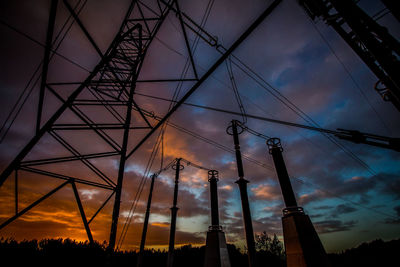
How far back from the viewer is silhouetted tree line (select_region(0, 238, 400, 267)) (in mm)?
6082

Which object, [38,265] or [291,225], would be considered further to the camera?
[291,225]

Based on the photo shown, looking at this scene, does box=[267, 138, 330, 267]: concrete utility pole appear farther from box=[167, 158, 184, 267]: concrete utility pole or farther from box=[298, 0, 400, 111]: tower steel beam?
box=[167, 158, 184, 267]: concrete utility pole

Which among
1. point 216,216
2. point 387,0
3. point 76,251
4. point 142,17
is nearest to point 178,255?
point 216,216

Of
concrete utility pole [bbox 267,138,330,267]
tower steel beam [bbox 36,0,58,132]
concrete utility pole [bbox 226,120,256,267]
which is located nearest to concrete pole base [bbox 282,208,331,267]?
concrete utility pole [bbox 267,138,330,267]

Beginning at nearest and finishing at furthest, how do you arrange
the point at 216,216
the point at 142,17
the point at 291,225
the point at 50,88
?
1. the point at 50,88
2. the point at 291,225
3. the point at 142,17
4. the point at 216,216

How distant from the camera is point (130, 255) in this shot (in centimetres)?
2288

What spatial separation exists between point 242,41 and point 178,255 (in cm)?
3230

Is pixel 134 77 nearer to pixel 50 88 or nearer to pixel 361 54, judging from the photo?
pixel 50 88

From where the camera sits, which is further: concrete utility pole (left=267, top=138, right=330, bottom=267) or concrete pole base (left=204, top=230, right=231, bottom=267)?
concrete pole base (left=204, top=230, right=231, bottom=267)

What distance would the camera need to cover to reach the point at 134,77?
24.7ft

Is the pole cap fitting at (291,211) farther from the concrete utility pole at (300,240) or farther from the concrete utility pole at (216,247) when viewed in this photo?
the concrete utility pole at (216,247)

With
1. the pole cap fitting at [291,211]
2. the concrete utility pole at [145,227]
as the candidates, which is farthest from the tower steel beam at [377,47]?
the concrete utility pole at [145,227]

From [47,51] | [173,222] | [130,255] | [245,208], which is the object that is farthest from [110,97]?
[130,255]

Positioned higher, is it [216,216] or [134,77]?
[134,77]
